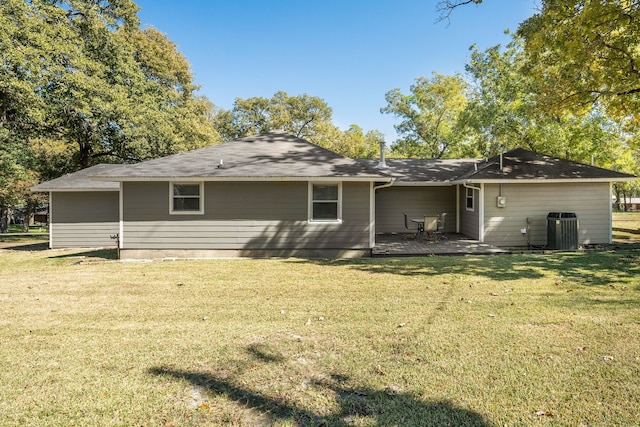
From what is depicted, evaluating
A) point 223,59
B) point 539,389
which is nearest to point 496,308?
point 539,389

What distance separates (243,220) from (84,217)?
25.9 ft

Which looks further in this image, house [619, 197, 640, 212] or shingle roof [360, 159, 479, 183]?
house [619, 197, 640, 212]

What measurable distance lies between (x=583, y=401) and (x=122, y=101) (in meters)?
20.2

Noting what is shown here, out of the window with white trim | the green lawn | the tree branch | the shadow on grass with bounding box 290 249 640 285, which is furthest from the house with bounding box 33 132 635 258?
the tree branch

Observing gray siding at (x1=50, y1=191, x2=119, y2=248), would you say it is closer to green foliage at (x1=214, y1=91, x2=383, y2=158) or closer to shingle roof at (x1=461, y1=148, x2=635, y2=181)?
shingle roof at (x1=461, y1=148, x2=635, y2=181)

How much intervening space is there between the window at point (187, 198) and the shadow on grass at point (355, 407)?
25.3 ft

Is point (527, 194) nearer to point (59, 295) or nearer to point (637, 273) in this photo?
point (637, 273)

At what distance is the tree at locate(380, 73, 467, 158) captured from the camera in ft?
94.1

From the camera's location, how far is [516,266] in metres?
8.05

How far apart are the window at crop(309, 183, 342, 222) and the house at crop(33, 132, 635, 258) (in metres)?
0.03

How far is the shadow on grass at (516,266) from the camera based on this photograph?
706 centimetres

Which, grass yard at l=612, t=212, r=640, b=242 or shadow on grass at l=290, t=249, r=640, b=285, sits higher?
grass yard at l=612, t=212, r=640, b=242

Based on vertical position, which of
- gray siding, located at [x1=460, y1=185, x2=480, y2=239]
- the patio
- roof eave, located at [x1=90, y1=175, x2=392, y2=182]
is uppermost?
roof eave, located at [x1=90, y1=175, x2=392, y2=182]

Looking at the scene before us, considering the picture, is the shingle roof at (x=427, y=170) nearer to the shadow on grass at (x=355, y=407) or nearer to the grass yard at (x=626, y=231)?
the grass yard at (x=626, y=231)
